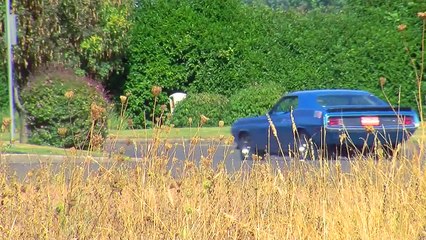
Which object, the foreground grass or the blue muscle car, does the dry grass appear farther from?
the blue muscle car

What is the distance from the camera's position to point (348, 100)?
16.3m

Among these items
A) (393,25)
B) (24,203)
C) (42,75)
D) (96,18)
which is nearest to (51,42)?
(96,18)

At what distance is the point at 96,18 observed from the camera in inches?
1039

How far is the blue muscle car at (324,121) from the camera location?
1416cm

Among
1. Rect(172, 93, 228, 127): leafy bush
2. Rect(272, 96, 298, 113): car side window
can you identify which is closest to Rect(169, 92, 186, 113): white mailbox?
Rect(172, 93, 228, 127): leafy bush

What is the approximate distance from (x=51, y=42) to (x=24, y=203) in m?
18.1

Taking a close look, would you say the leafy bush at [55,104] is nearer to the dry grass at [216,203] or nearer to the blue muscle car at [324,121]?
the blue muscle car at [324,121]

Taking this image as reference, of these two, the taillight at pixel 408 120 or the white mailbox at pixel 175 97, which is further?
the white mailbox at pixel 175 97

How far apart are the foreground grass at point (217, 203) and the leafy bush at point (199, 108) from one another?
1981 cm

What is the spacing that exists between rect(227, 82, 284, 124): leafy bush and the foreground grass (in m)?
19.9

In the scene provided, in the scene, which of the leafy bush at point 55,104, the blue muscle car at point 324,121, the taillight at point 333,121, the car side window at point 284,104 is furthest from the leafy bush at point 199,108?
the taillight at point 333,121

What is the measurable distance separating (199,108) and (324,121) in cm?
1380

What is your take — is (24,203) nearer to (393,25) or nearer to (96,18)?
(96,18)

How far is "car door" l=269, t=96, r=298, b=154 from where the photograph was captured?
15922 mm
